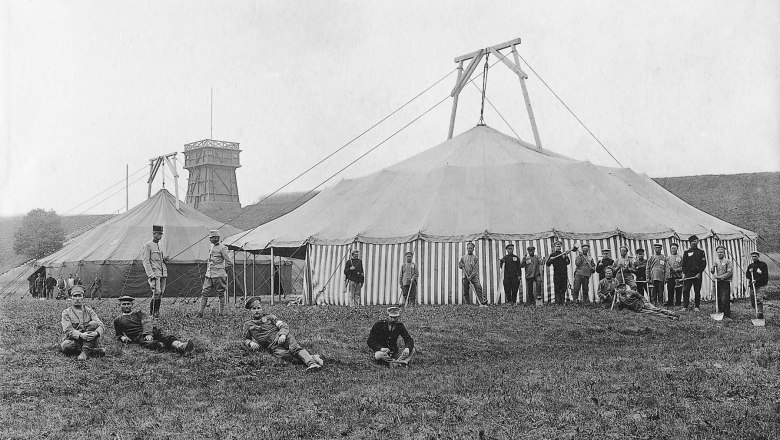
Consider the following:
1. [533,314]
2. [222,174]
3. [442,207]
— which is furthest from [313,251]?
[222,174]

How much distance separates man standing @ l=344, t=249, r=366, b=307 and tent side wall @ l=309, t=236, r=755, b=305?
1.86 ft

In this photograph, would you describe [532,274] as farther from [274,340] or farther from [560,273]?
[274,340]

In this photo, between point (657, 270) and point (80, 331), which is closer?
point (80, 331)

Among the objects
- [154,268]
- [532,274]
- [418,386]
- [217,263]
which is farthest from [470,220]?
[418,386]

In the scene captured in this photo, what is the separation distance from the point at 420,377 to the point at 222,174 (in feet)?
221

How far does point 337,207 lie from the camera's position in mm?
21391

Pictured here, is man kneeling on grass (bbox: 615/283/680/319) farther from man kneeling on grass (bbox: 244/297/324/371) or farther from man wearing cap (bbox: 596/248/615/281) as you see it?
man kneeling on grass (bbox: 244/297/324/371)

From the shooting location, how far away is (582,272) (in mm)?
16688

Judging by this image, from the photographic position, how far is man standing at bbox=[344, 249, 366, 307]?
17.6 m

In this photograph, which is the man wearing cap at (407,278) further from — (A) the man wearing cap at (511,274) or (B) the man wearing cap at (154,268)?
(B) the man wearing cap at (154,268)

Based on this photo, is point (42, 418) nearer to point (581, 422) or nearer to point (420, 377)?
point (420, 377)

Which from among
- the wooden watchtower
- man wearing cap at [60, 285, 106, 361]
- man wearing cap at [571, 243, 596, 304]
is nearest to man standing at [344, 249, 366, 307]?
man wearing cap at [571, 243, 596, 304]

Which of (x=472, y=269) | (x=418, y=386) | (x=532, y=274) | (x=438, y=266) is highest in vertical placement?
(x=438, y=266)

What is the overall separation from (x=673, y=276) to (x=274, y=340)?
1051 centimetres
